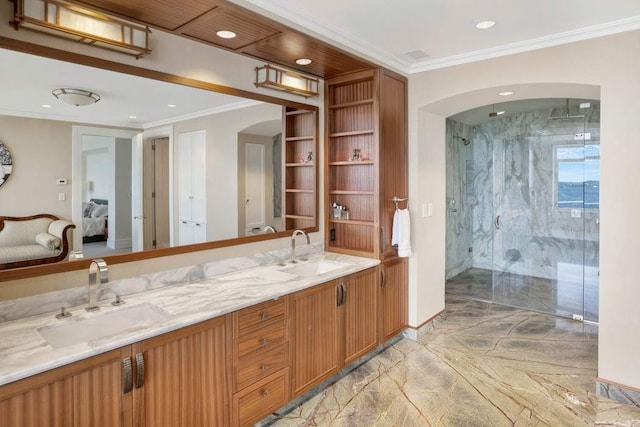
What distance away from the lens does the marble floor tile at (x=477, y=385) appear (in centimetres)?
252

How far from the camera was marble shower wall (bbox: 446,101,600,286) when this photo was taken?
4.68 m

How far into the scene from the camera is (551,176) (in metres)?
4.98

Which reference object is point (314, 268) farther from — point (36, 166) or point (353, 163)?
point (36, 166)

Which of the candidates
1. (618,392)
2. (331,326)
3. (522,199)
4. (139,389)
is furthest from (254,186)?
(522,199)

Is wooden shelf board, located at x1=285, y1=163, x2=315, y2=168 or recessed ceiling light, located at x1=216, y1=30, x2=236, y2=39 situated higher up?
recessed ceiling light, located at x1=216, y1=30, x2=236, y2=39

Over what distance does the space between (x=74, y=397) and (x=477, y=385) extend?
259 centimetres

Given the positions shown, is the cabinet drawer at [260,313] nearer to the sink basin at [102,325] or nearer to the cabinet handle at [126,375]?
the sink basin at [102,325]

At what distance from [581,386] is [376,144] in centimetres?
238

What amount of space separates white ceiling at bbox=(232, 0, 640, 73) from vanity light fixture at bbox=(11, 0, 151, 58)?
62 centimetres

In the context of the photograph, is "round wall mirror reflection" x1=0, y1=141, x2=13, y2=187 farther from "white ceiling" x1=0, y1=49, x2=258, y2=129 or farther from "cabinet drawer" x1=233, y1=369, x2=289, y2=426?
"cabinet drawer" x1=233, y1=369, x2=289, y2=426

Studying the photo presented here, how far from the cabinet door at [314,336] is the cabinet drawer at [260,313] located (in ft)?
0.44

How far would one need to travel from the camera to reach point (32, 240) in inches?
76.0

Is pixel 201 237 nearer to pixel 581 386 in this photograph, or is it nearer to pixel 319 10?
pixel 319 10

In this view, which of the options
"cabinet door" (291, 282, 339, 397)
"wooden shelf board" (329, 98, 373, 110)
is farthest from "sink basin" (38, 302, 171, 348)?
"wooden shelf board" (329, 98, 373, 110)
